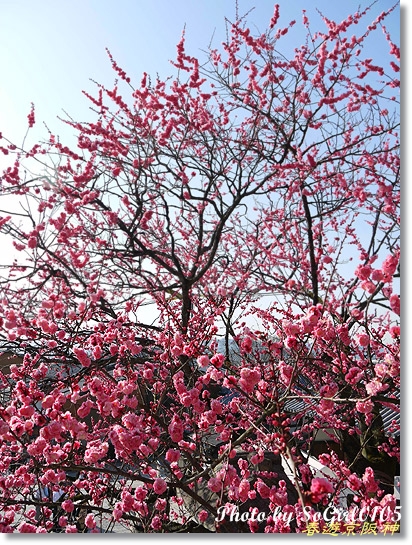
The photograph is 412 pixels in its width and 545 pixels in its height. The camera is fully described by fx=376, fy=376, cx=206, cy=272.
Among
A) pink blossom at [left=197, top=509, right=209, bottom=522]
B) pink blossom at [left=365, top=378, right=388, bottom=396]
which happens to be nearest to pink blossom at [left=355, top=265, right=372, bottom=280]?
pink blossom at [left=365, top=378, right=388, bottom=396]

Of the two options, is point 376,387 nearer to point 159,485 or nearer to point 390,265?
point 390,265

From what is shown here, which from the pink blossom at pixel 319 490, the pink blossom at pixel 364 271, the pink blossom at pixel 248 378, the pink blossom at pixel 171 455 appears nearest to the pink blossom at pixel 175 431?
the pink blossom at pixel 171 455

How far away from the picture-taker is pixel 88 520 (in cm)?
193

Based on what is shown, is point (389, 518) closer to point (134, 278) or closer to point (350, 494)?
point (350, 494)

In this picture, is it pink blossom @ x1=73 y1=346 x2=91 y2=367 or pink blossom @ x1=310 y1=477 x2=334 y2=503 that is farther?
pink blossom @ x1=73 y1=346 x2=91 y2=367

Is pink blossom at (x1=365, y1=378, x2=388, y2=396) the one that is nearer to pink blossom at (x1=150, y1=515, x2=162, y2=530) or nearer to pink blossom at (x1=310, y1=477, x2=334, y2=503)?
pink blossom at (x1=310, y1=477, x2=334, y2=503)

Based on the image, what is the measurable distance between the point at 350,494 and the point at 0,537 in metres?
1.71

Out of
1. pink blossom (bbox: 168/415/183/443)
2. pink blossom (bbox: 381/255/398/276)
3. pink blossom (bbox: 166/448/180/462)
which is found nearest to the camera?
pink blossom (bbox: 381/255/398/276)

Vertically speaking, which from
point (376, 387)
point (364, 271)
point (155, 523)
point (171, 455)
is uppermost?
point (364, 271)

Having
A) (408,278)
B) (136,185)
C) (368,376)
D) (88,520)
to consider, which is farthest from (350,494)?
(136,185)

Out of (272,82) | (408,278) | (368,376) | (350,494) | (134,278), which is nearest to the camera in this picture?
(408,278)

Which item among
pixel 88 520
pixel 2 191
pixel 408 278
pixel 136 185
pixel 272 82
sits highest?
pixel 272 82

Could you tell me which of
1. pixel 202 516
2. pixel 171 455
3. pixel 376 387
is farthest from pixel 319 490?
pixel 202 516

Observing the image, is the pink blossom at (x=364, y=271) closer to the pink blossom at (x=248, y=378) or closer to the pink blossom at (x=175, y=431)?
the pink blossom at (x=248, y=378)
